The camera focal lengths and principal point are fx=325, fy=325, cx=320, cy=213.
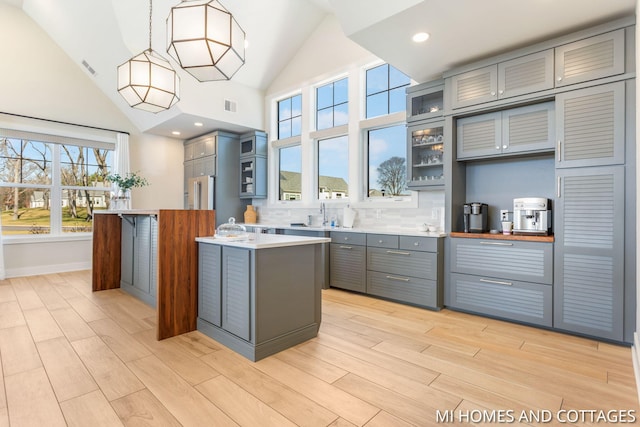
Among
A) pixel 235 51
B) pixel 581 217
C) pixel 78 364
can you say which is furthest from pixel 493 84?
pixel 78 364

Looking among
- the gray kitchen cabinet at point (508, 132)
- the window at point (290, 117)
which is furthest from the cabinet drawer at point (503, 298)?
the window at point (290, 117)

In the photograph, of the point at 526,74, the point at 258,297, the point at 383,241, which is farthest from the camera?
the point at 383,241

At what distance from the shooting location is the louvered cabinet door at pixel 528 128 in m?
3.04

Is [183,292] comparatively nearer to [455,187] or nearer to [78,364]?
[78,364]

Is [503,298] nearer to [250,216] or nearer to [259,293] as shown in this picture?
[259,293]

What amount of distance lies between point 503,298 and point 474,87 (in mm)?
2165

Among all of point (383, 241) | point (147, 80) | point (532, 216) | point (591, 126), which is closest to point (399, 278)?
point (383, 241)

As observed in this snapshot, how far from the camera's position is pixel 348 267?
14.2ft

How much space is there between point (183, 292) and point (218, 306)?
0.43 m

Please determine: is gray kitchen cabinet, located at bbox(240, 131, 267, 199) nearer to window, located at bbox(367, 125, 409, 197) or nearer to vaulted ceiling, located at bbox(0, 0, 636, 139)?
vaulted ceiling, located at bbox(0, 0, 636, 139)

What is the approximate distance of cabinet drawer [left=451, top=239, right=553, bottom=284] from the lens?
9.73ft

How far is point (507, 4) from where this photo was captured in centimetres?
248

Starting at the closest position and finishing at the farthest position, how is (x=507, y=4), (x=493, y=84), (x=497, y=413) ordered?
(x=497, y=413), (x=507, y=4), (x=493, y=84)

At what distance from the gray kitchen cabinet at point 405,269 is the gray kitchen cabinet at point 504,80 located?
1552mm
